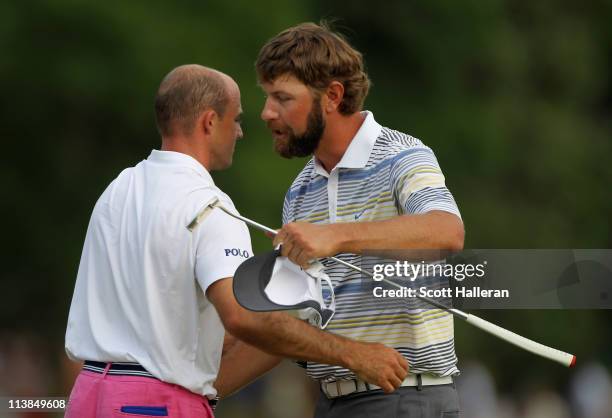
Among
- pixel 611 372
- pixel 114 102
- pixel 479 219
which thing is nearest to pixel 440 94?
pixel 479 219

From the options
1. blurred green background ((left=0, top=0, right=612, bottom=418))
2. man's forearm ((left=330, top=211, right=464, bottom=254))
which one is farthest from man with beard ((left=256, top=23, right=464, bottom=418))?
blurred green background ((left=0, top=0, right=612, bottom=418))

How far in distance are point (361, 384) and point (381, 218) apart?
631 mm

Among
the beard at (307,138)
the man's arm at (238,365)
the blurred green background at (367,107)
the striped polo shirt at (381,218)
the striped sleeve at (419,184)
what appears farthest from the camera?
the blurred green background at (367,107)

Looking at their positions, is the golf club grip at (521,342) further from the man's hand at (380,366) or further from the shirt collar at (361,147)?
the shirt collar at (361,147)

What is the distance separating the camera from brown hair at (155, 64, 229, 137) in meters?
5.60

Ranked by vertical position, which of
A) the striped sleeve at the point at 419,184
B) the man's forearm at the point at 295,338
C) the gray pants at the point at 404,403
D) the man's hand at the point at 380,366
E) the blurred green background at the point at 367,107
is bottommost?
the gray pants at the point at 404,403

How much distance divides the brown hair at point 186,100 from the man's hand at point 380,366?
117 cm

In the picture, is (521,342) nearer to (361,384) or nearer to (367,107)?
(361,384)

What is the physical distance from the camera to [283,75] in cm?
558

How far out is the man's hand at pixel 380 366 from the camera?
200 inches

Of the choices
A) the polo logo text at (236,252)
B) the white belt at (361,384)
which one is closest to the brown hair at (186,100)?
the polo logo text at (236,252)

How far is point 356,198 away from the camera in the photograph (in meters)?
5.43

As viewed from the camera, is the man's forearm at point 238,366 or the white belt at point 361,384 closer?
the white belt at point 361,384

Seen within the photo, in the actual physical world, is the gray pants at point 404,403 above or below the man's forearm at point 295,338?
below
